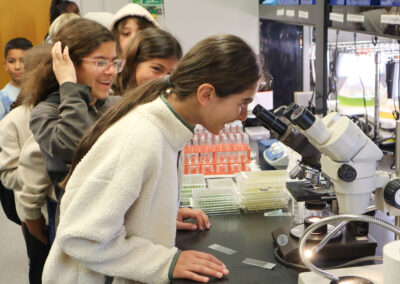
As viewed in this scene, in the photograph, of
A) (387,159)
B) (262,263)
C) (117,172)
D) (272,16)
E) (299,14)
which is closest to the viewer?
(117,172)

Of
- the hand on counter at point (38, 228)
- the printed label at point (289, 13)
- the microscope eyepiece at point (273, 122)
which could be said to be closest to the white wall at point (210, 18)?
the printed label at point (289, 13)

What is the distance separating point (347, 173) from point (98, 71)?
1.10m

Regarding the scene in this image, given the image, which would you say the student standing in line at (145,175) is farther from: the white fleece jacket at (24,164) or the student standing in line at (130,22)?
the student standing in line at (130,22)

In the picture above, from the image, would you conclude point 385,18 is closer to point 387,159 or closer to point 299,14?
point 387,159

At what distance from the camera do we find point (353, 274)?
128 centimetres

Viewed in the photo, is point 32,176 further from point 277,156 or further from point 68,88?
point 277,156

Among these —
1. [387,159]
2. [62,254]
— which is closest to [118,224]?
[62,254]

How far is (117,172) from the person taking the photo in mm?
1170

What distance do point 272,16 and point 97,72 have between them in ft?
7.70

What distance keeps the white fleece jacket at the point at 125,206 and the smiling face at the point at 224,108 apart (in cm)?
9

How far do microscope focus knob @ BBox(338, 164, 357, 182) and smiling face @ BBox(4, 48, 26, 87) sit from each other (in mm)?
3015

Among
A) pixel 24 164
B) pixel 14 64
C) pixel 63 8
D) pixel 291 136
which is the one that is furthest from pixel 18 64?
pixel 291 136

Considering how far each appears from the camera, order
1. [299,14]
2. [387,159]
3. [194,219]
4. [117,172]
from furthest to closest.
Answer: [299,14] < [387,159] < [194,219] < [117,172]

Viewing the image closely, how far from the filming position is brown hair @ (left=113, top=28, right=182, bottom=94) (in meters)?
2.27
